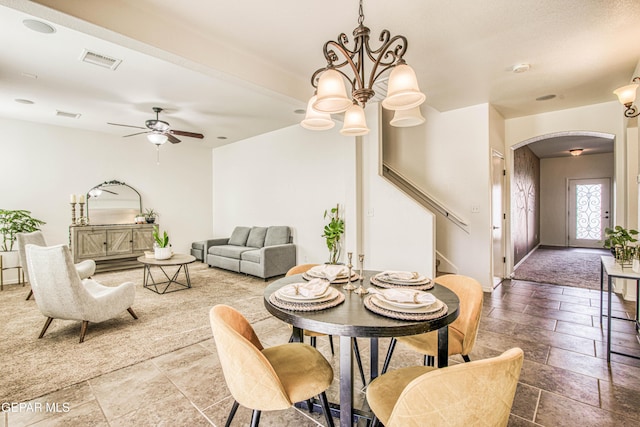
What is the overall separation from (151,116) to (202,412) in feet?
16.3

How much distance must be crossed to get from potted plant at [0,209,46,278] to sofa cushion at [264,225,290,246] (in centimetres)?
395

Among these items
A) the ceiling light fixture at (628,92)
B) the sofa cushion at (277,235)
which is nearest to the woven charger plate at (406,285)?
the ceiling light fixture at (628,92)

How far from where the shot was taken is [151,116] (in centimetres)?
528

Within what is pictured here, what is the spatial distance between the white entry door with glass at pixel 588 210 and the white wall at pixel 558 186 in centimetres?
16

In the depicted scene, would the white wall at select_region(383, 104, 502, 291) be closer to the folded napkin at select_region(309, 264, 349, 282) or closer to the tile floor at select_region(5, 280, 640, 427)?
the tile floor at select_region(5, 280, 640, 427)

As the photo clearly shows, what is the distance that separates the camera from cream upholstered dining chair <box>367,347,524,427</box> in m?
0.95

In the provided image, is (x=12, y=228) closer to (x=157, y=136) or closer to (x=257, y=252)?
(x=157, y=136)

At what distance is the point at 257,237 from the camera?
6.40 m

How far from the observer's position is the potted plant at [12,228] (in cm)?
509

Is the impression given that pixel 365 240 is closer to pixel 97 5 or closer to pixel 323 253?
pixel 323 253

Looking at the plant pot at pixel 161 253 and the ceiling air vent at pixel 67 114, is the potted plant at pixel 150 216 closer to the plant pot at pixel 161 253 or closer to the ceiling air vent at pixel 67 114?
the ceiling air vent at pixel 67 114

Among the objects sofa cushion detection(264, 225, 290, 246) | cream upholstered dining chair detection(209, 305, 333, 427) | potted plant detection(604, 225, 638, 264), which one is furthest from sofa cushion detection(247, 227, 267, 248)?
potted plant detection(604, 225, 638, 264)

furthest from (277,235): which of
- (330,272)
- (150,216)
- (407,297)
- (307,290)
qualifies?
(407,297)

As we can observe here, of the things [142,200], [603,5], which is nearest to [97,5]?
[603,5]
